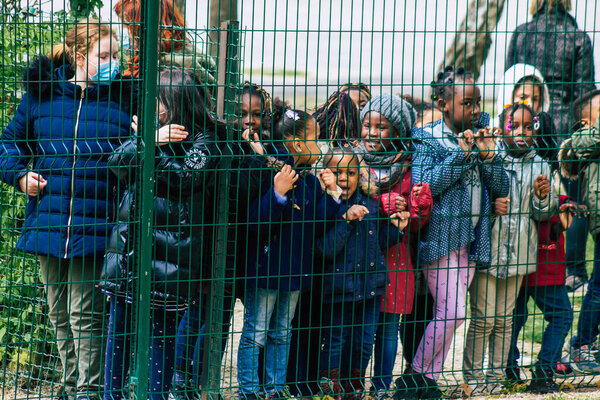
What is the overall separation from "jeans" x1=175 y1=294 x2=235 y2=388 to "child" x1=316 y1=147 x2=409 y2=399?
1.71 ft

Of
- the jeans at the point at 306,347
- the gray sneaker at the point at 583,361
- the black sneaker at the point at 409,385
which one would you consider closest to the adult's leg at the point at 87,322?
the jeans at the point at 306,347

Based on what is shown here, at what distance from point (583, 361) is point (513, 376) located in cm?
40

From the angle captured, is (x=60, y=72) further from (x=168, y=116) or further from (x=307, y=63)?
(x=307, y=63)

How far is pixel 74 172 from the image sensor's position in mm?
4070

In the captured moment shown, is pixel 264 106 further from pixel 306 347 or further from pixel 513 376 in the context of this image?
pixel 513 376

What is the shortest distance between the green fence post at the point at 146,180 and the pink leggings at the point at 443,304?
148 cm

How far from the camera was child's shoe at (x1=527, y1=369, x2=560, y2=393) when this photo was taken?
4.80 metres

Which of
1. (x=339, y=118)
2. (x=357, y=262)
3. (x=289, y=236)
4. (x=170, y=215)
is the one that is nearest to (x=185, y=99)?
(x=170, y=215)

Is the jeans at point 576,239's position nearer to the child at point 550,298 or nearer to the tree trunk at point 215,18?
the child at point 550,298

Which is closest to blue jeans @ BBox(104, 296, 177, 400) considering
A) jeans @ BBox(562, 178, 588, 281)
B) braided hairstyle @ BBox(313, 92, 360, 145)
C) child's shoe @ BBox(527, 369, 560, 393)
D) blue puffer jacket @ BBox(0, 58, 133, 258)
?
blue puffer jacket @ BBox(0, 58, 133, 258)

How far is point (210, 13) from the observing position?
401 centimetres

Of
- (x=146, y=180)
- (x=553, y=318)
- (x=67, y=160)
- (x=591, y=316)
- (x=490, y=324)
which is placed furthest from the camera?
(x=591, y=316)

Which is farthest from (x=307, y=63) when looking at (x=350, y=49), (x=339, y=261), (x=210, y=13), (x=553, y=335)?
(x=553, y=335)

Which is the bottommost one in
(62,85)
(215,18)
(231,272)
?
(231,272)
